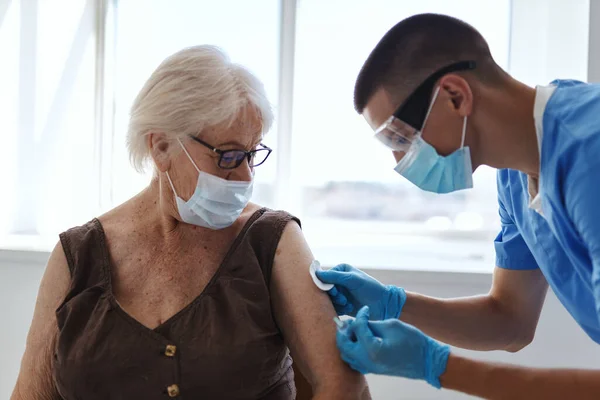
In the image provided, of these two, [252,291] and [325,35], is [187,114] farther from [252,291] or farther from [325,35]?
[325,35]

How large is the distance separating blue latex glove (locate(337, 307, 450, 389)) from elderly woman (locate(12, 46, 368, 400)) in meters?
0.06

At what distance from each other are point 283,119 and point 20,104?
45.8 inches

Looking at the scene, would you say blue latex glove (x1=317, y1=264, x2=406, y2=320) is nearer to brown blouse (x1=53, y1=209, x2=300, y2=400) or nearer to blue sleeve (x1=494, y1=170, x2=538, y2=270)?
brown blouse (x1=53, y1=209, x2=300, y2=400)

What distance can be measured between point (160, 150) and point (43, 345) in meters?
0.55

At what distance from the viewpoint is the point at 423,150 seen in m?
1.18

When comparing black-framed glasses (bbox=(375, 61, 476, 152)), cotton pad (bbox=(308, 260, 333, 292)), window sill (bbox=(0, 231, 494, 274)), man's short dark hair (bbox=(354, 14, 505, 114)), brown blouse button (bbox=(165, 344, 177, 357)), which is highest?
man's short dark hair (bbox=(354, 14, 505, 114))

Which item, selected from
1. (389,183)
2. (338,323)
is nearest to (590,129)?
(338,323)

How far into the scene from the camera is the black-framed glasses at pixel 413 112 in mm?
1129

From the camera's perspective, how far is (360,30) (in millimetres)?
2518

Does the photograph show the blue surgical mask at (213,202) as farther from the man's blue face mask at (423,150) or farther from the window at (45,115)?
the window at (45,115)

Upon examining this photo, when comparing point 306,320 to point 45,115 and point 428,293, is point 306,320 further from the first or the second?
point 45,115

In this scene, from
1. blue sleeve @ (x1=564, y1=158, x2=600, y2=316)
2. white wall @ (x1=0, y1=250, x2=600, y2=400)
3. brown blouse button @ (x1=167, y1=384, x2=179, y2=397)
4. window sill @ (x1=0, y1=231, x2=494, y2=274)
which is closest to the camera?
blue sleeve @ (x1=564, y1=158, x2=600, y2=316)

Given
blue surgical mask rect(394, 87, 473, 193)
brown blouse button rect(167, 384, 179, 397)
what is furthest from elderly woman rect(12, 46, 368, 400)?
blue surgical mask rect(394, 87, 473, 193)

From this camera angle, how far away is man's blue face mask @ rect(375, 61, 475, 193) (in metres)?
1.13
